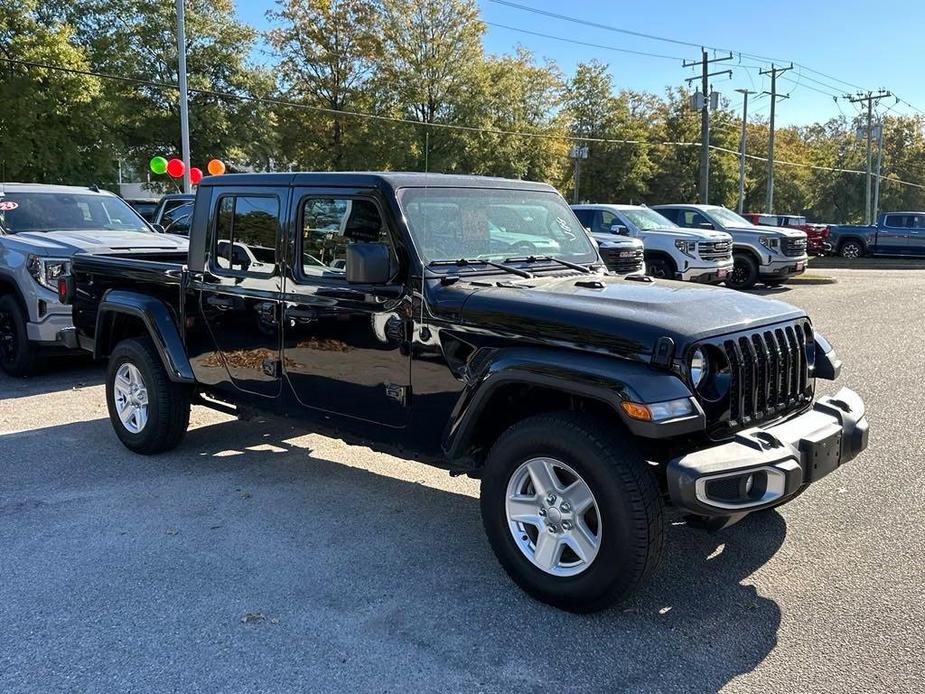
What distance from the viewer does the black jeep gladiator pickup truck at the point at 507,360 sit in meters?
3.13

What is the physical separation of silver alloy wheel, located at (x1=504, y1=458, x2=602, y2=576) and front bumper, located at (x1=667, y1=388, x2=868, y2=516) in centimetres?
43

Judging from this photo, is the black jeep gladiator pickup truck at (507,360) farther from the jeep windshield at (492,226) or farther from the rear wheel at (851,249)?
the rear wheel at (851,249)

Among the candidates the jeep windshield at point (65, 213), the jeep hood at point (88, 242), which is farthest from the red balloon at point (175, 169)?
the jeep hood at point (88, 242)

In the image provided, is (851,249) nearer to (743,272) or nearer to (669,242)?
(743,272)

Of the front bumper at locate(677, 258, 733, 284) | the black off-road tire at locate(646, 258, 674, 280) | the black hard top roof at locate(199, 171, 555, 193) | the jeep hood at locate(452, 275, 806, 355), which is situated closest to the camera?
the jeep hood at locate(452, 275, 806, 355)

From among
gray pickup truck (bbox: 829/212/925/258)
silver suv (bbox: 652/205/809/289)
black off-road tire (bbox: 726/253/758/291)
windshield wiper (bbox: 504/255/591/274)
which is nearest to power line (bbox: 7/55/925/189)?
silver suv (bbox: 652/205/809/289)

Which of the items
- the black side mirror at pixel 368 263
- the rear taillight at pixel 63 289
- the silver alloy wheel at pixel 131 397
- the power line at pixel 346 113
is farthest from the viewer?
the power line at pixel 346 113

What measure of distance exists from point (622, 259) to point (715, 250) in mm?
2954

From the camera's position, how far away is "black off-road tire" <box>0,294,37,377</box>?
7.87 metres

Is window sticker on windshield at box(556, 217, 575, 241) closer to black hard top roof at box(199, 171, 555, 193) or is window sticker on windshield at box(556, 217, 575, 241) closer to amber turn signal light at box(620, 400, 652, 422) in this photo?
black hard top roof at box(199, 171, 555, 193)

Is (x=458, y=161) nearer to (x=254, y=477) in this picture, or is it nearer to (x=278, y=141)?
(x=278, y=141)

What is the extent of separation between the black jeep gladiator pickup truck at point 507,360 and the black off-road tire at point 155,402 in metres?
0.02

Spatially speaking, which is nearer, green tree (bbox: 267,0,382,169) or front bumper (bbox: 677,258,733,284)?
front bumper (bbox: 677,258,733,284)

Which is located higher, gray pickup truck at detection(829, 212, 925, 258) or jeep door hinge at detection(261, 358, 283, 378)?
gray pickup truck at detection(829, 212, 925, 258)
